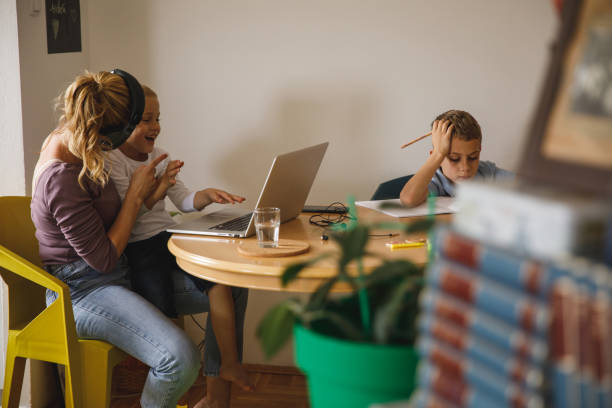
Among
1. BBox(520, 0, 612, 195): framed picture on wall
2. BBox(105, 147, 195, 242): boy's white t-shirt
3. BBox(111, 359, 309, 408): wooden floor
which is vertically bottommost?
BBox(111, 359, 309, 408): wooden floor

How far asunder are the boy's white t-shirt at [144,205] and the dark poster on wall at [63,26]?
641 mm

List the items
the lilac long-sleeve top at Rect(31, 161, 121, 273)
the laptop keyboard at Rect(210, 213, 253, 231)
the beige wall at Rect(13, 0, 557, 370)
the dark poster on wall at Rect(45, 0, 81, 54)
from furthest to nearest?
1. the beige wall at Rect(13, 0, 557, 370)
2. the dark poster on wall at Rect(45, 0, 81, 54)
3. the laptop keyboard at Rect(210, 213, 253, 231)
4. the lilac long-sleeve top at Rect(31, 161, 121, 273)

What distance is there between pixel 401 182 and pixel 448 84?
0.48 metres

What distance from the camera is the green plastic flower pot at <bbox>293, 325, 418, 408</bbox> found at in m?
0.72

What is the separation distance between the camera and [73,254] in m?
1.77

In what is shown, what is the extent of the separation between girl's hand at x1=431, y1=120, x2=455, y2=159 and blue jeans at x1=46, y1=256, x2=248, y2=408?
113cm

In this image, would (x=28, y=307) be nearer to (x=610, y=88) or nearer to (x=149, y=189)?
(x=149, y=189)

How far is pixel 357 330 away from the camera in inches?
31.0

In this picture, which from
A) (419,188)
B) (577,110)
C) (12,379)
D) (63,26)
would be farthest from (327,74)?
(577,110)

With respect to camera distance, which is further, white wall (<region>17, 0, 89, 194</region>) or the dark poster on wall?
the dark poster on wall

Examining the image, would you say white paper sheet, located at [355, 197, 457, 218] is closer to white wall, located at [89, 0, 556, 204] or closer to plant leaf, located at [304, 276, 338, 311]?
white wall, located at [89, 0, 556, 204]

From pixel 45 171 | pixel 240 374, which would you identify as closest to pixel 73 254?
pixel 45 171

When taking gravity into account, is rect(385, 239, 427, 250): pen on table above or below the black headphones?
below

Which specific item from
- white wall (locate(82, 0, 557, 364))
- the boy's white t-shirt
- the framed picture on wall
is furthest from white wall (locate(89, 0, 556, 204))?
the framed picture on wall
